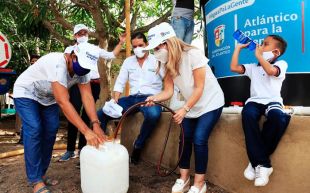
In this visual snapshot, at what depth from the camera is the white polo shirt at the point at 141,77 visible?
187 inches

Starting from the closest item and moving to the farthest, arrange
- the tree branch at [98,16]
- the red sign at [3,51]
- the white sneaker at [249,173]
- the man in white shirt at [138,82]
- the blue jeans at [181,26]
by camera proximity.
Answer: the white sneaker at [249,173] < the man in white shirt at [138,82] < the blue jeans at [181,26] < the red sign at [3,51] < the tree branch at [98,16]

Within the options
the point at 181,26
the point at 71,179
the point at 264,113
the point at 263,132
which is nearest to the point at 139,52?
the point at 181,26

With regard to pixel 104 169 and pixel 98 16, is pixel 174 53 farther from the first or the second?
pixel 98 16

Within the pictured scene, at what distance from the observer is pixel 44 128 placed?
3.74 metres

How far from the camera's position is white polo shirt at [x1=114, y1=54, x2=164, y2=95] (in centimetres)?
476

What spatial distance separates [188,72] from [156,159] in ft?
5.32

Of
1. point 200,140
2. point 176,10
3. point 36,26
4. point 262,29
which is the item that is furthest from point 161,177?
point 36,26

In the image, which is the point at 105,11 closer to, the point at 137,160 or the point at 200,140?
the point at 137,160

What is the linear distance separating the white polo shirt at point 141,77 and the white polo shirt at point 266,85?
63.5 inches

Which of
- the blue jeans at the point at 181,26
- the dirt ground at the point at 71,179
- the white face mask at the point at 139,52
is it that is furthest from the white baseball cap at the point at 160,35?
the blue jeans at the point at 181,26

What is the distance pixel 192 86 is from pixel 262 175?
1.01m

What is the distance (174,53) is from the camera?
319cm

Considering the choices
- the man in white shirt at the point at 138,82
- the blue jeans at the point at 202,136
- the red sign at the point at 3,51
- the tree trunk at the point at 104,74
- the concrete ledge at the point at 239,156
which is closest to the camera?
the concrete ledge at the point at 239,156

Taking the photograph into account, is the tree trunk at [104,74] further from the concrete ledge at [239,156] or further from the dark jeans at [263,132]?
the dark jeans at [263,132]
